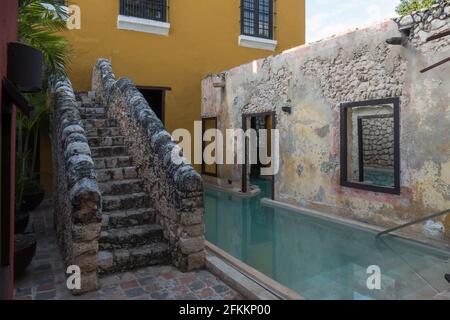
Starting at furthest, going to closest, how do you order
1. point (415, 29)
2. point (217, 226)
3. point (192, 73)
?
point (192, 73) → point (217, 226) → point (415, 29)

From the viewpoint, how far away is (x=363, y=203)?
22.3ft

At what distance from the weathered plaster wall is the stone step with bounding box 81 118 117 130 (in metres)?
4.09

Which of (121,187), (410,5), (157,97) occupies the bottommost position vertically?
(121,187)

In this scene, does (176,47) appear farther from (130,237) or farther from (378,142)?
(378,142)

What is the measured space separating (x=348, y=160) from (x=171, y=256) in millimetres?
4222

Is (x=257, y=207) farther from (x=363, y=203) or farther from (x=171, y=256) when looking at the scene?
(x=171, y=256)

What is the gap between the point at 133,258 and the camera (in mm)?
4488

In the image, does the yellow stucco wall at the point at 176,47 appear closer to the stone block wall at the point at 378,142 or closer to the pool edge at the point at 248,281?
the stone block wall at the point at 378,142

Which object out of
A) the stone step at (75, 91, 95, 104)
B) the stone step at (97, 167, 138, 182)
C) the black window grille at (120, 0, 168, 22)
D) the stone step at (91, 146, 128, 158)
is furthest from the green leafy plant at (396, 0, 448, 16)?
the stone step at (97, 167, 138, 182)

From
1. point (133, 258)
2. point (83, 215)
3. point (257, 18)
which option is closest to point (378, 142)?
point (257, 18)

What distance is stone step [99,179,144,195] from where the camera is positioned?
5.27 metres

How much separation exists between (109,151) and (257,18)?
8.53 m
